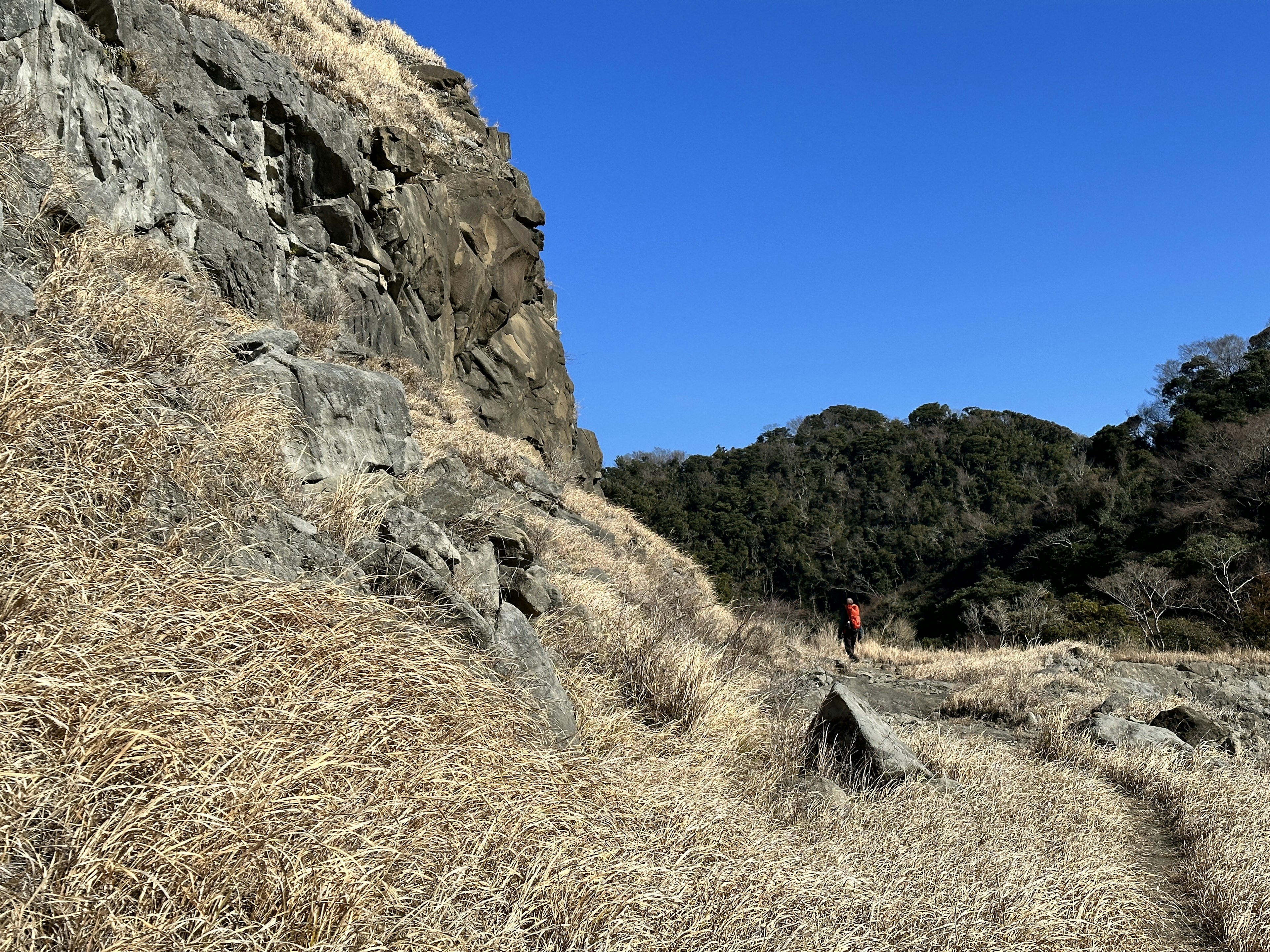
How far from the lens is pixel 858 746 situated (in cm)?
511

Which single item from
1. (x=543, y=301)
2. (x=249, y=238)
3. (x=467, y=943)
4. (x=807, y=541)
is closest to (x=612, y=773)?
(x=467, y=943)

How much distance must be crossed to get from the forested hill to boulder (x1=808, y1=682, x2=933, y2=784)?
16680 millimetres

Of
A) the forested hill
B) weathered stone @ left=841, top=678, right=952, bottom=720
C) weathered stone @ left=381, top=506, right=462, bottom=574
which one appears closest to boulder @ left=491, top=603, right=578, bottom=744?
weathered stone @ left=381, top=506, right=462, bottom=574

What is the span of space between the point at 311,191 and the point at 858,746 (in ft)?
35.2

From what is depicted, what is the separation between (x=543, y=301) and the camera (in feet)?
71.7

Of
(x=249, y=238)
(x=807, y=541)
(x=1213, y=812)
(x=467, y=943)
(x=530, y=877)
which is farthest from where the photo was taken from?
(x=807, y=541)

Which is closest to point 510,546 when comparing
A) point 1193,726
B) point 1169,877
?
point 1169,877

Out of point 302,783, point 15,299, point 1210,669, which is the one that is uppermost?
point 15,299

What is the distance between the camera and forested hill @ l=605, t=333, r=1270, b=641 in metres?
25.3

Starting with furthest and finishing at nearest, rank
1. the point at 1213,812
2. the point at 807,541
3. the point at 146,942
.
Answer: the point at 807,541
the point at 1213,812
the point at 146,942

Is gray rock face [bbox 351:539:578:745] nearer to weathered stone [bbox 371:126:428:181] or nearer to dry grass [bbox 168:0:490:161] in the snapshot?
dry grass [bbox 168:0:490:161]

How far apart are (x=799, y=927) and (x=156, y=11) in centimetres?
1119

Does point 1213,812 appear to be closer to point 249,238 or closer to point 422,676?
point 422,676

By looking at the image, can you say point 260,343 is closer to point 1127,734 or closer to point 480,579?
point 480,579
